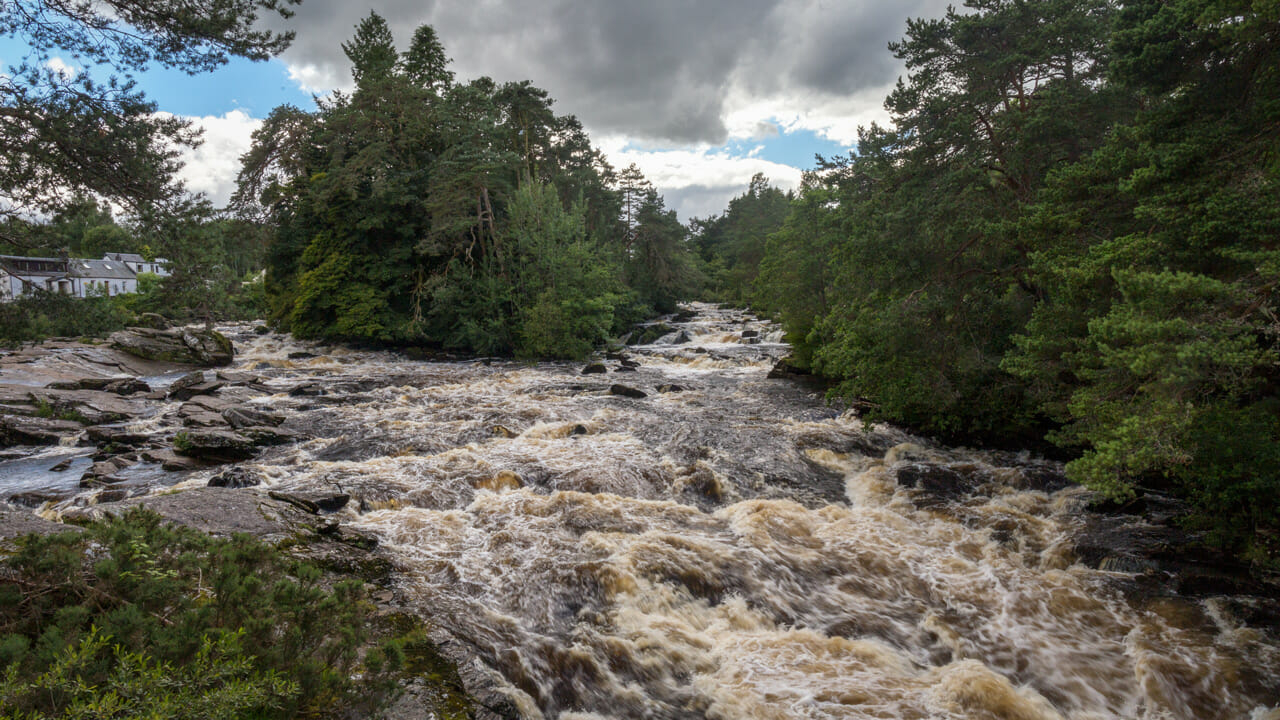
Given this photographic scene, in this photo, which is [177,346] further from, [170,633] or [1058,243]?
[1058,243]

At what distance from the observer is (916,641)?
6578 millimetres

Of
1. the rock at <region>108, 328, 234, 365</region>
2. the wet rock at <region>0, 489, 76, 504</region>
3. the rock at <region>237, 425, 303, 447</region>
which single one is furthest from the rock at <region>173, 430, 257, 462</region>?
the rock at <region>108, 328, 234, 365</region>

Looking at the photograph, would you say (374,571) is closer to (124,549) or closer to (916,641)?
(124,549)

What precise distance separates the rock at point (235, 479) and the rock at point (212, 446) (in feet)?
5.07

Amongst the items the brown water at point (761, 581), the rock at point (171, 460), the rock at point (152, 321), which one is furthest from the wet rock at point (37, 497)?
the rock at point (152, 321)

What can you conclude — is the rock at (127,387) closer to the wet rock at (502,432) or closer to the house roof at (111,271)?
the wet rock at (502,432)

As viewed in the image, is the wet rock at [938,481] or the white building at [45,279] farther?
the wet rock at [938,481]

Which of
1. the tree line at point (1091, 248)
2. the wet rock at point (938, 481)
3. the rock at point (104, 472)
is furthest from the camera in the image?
the wet rock at point (938, 481)

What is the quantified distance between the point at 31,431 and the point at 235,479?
23.7ft

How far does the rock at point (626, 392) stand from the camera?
19.8 metres

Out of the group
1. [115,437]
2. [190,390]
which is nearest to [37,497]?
[115,437]

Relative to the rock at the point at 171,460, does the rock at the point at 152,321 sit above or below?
above

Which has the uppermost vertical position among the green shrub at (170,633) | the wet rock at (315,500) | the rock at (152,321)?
the green shrub at (170,633)

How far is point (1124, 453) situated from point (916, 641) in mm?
3003
